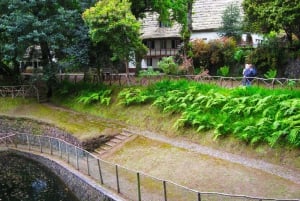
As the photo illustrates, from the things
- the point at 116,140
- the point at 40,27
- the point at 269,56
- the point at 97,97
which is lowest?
the point at 116,140

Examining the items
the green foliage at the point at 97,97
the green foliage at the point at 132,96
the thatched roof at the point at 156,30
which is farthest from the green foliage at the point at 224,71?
the thatched roof at the point at 156,30

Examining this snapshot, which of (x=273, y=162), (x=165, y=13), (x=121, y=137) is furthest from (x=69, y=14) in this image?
(x=273, y=162)

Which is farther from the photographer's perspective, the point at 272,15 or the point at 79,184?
the point at 272,15

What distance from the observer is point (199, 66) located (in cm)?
3550

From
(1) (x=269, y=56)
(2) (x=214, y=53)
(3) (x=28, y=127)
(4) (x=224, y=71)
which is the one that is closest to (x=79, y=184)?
(3) (x=28, y=127)

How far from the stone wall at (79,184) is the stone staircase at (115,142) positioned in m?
2.39

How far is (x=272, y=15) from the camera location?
27.3 m

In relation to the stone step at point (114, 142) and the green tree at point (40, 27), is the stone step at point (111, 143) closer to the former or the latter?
the stone step at point (114, 142)

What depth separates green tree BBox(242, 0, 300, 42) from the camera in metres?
26.6

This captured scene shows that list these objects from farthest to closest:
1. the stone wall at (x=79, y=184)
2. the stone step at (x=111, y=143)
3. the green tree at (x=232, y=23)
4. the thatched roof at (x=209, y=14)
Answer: the thatched roof at (x=209, y=14) < the green tree at (x=232, y=23) < the stone step at (x=111, y=143) < the stone wall at (x=79, y=184)

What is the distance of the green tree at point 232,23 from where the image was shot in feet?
127

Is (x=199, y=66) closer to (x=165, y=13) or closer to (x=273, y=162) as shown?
(x=165, y=13)

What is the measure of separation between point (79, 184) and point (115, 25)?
1155 centimetres

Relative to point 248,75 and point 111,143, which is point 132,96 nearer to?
point 111,143
